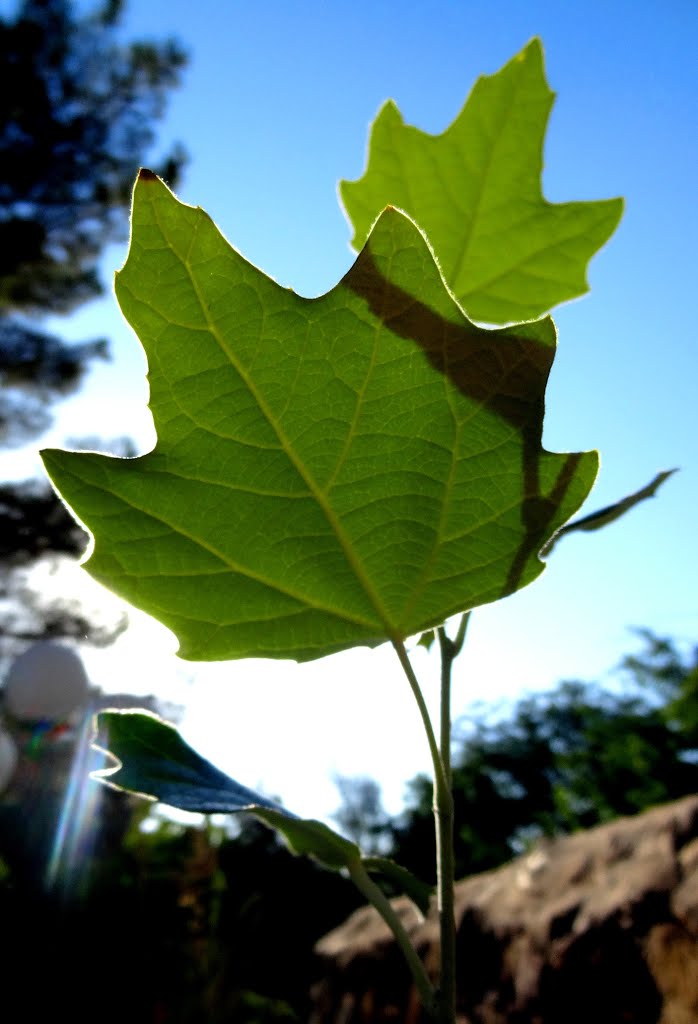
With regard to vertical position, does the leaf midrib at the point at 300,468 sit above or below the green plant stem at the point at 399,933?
above

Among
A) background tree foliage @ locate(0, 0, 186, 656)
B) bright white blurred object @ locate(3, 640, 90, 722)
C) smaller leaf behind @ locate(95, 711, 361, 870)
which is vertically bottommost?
smaller leaf behind @ locate(95, 711, 361, 870)

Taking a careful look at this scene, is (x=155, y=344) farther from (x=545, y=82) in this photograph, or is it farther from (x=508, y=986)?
(x=508, y=986)

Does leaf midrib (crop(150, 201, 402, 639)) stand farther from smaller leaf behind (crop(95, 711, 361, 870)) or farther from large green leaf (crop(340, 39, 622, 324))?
large green leaf (crop(340, 39, 622, 324))

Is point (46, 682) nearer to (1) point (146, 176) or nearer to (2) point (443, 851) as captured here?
(2) point (443, 851)

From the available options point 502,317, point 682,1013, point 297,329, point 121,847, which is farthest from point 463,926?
point 297,329

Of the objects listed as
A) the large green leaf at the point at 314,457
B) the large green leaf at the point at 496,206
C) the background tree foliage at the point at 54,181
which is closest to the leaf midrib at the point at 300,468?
the large green leaf at the point at 314,457

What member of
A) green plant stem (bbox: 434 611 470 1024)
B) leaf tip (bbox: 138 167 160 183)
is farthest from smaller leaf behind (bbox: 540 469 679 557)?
leaf tip (bbox: 138 167 160 183)

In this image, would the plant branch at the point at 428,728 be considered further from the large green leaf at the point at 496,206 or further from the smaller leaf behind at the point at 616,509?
the large green leaf at the point at 496,206
